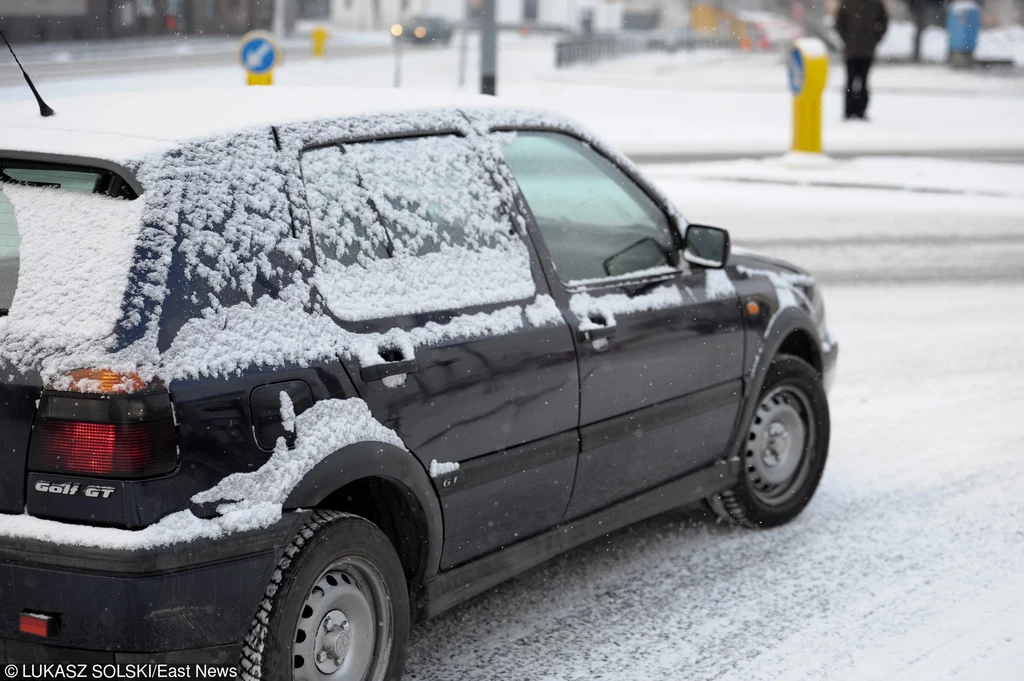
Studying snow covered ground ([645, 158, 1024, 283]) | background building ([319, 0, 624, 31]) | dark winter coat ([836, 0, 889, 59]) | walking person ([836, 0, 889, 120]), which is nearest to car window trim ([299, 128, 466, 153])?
snow covered ground ([645, 158, 1024, 283])

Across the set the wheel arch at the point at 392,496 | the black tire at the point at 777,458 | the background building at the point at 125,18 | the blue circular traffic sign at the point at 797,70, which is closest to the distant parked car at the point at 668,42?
the background building at the point at 125,18

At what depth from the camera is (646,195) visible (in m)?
4.86

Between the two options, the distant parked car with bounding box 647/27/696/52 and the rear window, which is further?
the distant parked car with bounding box 647/27/696/52

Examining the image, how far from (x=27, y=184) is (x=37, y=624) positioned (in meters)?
1.07

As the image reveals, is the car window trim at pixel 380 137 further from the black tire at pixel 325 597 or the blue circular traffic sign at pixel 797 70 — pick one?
the blue circular traffic sign at pixel 797 70

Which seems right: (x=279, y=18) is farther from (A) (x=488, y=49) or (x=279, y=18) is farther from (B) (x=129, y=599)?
(B) (x=129, y=599)

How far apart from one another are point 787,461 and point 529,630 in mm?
1579

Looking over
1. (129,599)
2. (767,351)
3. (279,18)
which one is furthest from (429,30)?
(129,599)

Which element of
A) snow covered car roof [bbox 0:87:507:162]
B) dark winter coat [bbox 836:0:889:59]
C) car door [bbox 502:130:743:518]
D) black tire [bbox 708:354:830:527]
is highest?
dark winter coat [bbox 836:0:889:59]

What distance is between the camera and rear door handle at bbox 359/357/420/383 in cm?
345

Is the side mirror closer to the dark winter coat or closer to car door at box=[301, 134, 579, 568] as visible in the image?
car door at box=[301, 134, 579, 568]

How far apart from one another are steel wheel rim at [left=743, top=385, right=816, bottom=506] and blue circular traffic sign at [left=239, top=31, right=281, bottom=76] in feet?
43.0

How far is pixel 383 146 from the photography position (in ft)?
12.7

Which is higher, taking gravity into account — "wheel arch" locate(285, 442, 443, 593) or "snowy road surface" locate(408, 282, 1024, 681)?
"wheel arch" locate(285, 442, 443, 593)
